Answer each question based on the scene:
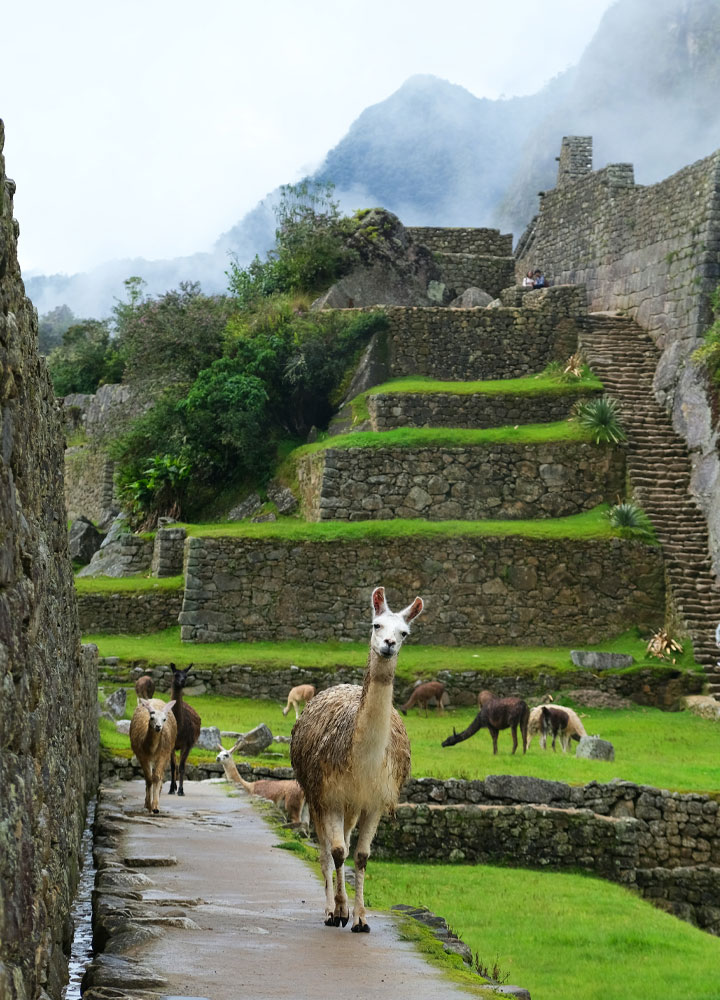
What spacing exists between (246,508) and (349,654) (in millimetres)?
8048

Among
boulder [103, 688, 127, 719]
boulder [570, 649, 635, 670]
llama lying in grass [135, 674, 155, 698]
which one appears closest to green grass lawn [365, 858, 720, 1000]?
llama lying in grass [135, 674, 155, 698]

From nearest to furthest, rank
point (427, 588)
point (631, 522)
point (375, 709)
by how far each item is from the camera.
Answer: point (375, 709) → point (427, 588) → point (631, 522)

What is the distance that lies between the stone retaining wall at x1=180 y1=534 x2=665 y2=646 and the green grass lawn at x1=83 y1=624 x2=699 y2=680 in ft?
1.24

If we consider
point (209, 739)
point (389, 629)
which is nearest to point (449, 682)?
point (209, 739)

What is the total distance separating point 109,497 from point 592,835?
2503cm

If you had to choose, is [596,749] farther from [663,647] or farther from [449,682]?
[663,647]

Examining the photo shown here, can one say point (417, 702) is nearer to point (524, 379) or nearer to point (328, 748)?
point (524, 379)

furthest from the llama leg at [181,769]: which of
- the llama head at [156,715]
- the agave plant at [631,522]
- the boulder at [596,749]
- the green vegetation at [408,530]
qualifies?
the agave plant at [631,522]

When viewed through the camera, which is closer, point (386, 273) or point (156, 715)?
point (156, 715)

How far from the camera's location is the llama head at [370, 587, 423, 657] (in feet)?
24.5

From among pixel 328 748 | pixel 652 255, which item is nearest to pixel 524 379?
pixel 652 255

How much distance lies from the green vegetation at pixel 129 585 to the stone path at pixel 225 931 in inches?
631

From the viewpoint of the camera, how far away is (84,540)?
115ft

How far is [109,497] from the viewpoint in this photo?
3847 cm
